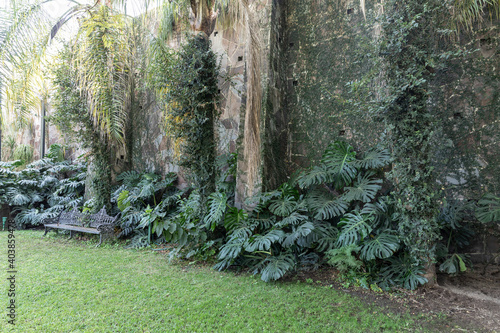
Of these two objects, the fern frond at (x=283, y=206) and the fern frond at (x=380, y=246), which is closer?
the fern frond at (x=380, y=246)

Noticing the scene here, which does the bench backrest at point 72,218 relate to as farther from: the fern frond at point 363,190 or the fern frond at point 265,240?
the fern frond at point 363,190

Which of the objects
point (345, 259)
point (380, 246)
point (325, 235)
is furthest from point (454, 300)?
point (325, 235)

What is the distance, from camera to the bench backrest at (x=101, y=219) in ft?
17.7

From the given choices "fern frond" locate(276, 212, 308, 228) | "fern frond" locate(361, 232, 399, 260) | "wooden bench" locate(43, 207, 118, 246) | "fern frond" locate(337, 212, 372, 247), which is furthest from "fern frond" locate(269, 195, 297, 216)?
"wooden bench" locate(43, 207, 118, 246)

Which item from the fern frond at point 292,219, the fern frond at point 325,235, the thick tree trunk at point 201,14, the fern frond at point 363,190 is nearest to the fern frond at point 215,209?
the fern frond at point 292,219

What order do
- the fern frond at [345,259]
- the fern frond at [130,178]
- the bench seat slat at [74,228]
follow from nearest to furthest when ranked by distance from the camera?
the fern frond at [345,259] → the bench seat slat at [74,228] → the fern frond at [130,178]

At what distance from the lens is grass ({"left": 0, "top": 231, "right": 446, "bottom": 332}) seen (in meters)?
2.34

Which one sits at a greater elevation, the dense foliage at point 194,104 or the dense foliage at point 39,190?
the dense foliage at point 194,104

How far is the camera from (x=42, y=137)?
9.23m

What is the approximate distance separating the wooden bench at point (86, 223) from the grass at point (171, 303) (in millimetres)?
1278

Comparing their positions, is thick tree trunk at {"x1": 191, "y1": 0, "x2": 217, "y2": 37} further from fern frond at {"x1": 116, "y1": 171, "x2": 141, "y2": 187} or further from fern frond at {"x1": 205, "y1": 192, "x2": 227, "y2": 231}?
fern frond at {"x1": 116, "y1": 171, "x2": 141, "y2": 187}

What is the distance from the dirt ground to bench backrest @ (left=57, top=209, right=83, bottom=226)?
4532mm

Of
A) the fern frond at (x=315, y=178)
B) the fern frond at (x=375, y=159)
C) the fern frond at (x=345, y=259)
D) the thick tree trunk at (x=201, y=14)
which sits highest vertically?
the thick tree trunk at (x=201, y=14)

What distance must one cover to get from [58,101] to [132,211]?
280 centimetres
